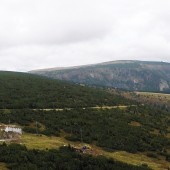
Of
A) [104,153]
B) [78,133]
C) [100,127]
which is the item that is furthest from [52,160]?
[100,127]

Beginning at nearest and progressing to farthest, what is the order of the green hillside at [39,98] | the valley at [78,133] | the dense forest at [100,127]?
the valley at [78,133], the dense forest at [100,127], the green hillside at [39,98]

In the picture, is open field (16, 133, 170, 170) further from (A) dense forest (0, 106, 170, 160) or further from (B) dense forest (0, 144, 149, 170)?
(B) dense forest (0, 144, 149, 170)

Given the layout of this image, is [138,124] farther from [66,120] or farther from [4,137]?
[4,137]

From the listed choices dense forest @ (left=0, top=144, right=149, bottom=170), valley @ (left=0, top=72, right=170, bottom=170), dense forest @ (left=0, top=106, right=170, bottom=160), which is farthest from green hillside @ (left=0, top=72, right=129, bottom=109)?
dense forest @ (left=0, top=144, right=149, bottom=170)

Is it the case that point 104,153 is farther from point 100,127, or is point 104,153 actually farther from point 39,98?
point 39,98

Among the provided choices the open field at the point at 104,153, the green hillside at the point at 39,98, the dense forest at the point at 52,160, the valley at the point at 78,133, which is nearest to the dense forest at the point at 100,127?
the valley at the point at 78,133

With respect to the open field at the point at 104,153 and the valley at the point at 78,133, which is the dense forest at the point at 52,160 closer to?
the valley at the point at 78,133

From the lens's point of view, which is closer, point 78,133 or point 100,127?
point 78,133

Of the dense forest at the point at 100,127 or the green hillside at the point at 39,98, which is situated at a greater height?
the green hillside at the point at 39,98

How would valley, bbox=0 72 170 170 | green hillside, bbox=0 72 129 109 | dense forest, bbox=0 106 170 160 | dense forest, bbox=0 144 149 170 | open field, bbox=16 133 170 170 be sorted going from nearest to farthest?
dense forest, bbox=0 144 149 170 → valley, bbox=0 72 170 170 → open field, bbox=16 133 170 170 → dense forest, bbox=0 106 170 160 → green hillside, bbox=0 72 129 109

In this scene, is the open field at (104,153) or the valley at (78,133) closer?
the valley at (78,133)
